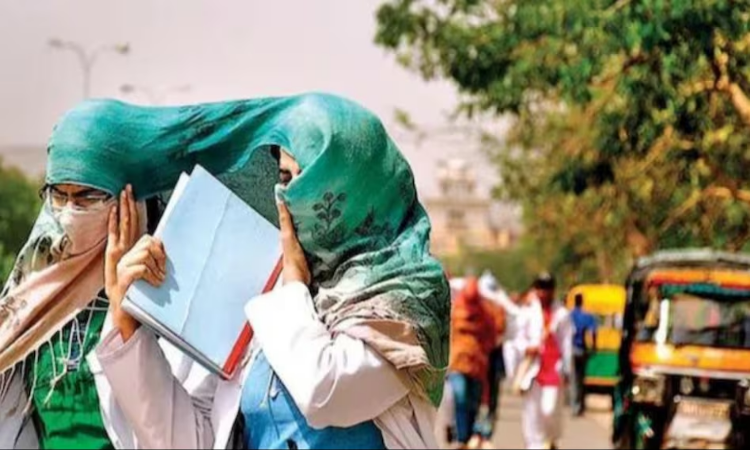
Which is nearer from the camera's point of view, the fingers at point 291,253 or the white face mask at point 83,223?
the fingers at point 291,253

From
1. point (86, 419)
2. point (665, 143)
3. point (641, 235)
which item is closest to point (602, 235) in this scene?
point (641, 235)

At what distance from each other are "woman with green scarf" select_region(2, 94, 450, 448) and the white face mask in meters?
0.04

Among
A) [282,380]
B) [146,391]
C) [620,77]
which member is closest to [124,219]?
Result: [146,391]

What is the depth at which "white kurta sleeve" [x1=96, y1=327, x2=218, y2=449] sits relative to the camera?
3639 mm

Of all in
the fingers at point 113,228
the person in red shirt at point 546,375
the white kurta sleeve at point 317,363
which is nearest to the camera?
the white kurta sleeve at point 317,363

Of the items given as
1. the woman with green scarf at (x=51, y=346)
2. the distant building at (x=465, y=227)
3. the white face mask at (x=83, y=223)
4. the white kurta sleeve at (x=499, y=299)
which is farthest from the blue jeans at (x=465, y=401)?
the distant building at (x=465, y=227)

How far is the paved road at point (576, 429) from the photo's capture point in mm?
19828

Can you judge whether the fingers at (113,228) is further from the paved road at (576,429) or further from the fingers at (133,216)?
the paved road at (576,429)

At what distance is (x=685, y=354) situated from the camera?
1559 cm

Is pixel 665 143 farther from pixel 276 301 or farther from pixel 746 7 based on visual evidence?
pixel 276 301

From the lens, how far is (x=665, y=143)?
18.8 m

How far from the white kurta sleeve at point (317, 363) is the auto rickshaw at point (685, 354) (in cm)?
1146

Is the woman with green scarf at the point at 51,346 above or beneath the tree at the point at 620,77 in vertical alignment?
above

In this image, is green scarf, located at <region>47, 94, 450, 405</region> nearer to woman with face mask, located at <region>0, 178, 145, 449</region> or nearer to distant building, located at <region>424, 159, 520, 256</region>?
woman with face mask, located at <region>0, 178, 145, 449</region>
